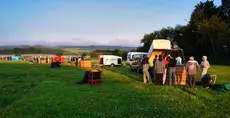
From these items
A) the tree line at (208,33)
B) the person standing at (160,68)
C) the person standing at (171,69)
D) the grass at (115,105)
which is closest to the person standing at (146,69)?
the person standing at (160,68)

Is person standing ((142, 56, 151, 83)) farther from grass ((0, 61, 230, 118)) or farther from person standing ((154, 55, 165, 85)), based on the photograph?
grass ((0, 61, 230, 118))

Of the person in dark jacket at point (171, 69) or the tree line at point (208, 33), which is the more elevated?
the tree line at point (208, 33)

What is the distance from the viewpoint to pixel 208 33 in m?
62.4

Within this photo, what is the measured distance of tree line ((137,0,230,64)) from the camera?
6100cm

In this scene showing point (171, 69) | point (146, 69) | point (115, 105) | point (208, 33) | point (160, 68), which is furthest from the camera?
point (208, 33)

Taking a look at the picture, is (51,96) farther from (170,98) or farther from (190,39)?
(190,39)

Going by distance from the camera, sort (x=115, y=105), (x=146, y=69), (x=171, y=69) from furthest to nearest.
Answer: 1. (x=146, y=69)
2. (x=171, y=69)
3. (x=115, y=105)

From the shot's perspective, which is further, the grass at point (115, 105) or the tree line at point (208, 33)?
the tree line at point (208, 33)

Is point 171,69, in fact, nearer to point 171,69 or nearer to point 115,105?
point 171,69

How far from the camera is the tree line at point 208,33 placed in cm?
6100

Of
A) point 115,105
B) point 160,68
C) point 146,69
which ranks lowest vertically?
point 115,105

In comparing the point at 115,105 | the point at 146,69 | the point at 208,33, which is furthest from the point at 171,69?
the point at 208,33

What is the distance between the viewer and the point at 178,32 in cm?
7856

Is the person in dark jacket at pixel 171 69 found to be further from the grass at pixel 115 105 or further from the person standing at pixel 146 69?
the grass at pixel 115 105
